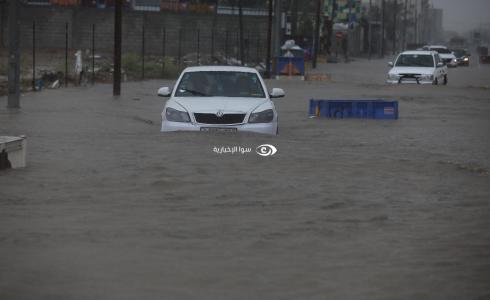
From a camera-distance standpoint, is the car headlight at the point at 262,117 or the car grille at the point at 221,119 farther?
the car headlight at the point at 262,117

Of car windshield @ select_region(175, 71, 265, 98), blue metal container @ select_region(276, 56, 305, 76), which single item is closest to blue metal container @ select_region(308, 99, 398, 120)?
car windshield @ select_region(175, 71, 265, 98)

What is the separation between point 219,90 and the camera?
58.4 ft

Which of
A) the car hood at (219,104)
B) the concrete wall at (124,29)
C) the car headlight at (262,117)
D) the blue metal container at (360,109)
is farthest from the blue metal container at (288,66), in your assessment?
the car headlight at (262,117)

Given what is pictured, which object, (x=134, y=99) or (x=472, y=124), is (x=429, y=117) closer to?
(x=472, y=124)

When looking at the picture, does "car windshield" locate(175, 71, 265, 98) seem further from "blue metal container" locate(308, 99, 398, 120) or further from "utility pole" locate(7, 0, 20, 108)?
"utility pole" locate(7, 0, 20, 108)

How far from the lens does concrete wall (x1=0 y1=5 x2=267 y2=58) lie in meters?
70.1

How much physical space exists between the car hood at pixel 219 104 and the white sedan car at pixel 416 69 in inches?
926

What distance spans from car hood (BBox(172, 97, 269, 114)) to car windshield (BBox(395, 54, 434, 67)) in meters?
24.1

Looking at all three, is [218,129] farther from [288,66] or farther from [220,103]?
[288,66]

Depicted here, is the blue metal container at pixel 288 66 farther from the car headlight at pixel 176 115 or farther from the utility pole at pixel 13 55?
the car headlight at pixel 176 115

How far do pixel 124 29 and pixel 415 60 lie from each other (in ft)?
108

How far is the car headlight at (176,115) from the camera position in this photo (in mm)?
16766

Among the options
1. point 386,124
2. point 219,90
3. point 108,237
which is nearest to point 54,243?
point 108,237

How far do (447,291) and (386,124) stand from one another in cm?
1658
